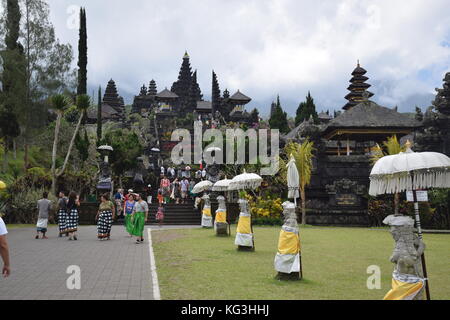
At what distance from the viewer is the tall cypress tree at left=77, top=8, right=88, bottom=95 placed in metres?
37.2

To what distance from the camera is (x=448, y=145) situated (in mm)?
26891

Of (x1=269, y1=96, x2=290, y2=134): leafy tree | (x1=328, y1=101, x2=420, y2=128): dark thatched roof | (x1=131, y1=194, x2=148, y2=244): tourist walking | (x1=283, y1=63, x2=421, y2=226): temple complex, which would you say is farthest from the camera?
(x1=269, y1=96, x2=290, y2=134): leafy tree

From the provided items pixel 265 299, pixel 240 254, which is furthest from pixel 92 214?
pixel 265 299

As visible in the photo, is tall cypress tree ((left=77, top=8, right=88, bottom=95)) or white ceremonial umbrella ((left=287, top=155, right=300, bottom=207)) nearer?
white ceremonial umbrella ((left=287, top=155, right=300, bottom=207))

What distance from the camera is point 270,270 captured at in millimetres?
9672

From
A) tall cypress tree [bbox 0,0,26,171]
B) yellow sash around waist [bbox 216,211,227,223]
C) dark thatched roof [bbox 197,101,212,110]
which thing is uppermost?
dark thatched roof [bbox 197,101,212,110]

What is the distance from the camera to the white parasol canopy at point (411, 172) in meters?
6.38

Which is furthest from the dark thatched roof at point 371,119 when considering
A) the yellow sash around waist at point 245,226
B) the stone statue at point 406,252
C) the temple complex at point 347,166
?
the stone statue at point 406,252

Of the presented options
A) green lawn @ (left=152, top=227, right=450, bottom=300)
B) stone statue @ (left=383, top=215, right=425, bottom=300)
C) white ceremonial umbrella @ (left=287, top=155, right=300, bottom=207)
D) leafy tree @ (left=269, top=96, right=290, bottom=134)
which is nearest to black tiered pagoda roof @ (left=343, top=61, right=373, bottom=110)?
leafy tree @ (left=269, top=96, right=290, bottom=134)

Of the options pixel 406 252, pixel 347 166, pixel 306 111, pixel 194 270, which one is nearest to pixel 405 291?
pixel 406 252

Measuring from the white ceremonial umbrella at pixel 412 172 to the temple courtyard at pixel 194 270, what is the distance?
1.81 meters

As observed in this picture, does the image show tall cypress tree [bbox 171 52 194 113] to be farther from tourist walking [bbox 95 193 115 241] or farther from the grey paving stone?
the grey paving stone

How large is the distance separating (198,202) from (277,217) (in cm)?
484

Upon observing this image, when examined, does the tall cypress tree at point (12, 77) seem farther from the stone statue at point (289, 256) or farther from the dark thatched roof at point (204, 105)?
the dark thatched roof at point (204, 105)
